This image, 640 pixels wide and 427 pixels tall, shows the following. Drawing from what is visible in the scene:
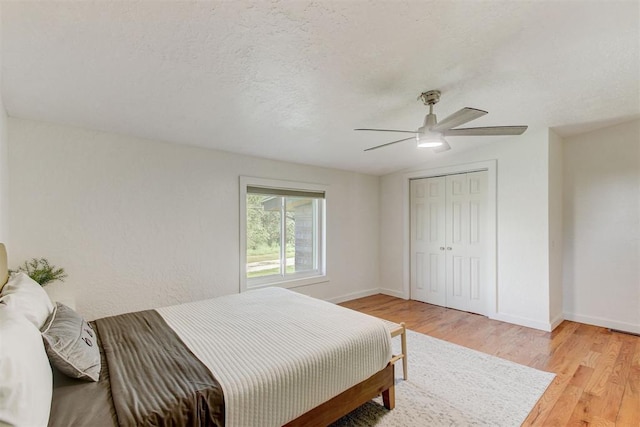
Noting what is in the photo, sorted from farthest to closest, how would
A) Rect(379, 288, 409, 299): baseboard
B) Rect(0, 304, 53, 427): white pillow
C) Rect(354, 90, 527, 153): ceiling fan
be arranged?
1. Rect(379, 288, 409, 299): baseboard
2. Rect(354, 90, 527, 153): ceiling fan
3. Rect(0, 304, 53, 427): white pillow

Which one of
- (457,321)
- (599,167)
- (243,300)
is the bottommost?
(457,321)

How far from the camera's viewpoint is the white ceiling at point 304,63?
154 centimetres

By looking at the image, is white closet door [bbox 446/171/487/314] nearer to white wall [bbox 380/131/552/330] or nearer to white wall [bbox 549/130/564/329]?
white wall [bbox 380/131/552/330]

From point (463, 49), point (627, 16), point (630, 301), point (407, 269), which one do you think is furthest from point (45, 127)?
point (630, 301)

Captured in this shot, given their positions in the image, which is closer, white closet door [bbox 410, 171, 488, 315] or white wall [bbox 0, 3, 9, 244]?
white wall [bbox 0, 3, 9, 244]

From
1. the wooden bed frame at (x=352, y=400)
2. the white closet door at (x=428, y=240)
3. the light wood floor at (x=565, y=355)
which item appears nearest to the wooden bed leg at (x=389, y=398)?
the wooden bed frame at (x=352, y=400)

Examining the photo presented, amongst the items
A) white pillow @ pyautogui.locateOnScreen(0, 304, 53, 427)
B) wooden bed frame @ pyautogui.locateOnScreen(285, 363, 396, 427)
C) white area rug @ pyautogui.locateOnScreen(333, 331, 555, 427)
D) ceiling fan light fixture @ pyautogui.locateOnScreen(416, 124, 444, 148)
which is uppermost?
ceiling fan light fixture @ pyautogui.locateOnScreen(416, 124, 444, 148)

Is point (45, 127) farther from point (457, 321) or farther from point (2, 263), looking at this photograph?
point (457, 321)

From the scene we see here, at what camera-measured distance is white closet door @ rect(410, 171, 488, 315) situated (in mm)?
4125

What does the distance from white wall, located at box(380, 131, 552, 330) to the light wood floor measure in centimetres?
29

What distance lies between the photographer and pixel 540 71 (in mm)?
2273

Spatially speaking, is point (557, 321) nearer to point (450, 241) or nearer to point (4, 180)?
point (450, 241)

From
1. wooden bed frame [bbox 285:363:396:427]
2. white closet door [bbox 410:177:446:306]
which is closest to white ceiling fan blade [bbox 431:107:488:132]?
wooden bed frame [bbox 285:363:396:427]

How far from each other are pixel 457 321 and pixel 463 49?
3.23 m
